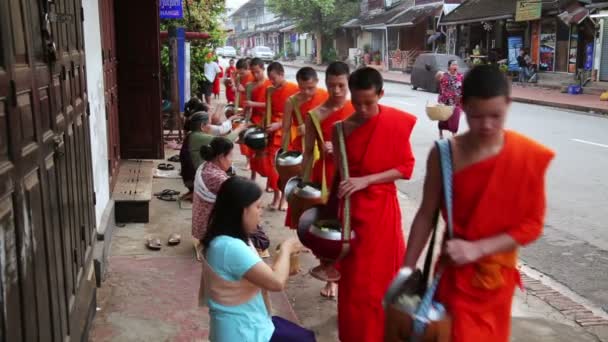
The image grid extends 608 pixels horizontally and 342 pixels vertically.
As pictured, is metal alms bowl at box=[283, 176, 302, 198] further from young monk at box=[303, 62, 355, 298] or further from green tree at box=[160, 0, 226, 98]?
green tree at box=[160, 0, 226, 98]

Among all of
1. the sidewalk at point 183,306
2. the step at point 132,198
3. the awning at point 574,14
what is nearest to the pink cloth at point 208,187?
the sidewalk at point 183,306

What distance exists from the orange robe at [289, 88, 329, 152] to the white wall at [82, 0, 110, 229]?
1654 mm

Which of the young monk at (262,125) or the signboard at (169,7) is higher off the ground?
the signboard at (169,7)

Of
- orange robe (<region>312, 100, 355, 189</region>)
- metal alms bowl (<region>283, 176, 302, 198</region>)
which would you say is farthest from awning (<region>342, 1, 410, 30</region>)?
metal alms bowl (<region>283, 176, 302, 198</region>)

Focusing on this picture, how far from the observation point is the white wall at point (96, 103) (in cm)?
526

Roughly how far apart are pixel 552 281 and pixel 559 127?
31.0ft

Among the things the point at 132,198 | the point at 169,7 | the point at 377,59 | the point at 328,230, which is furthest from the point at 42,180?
the point at 377,59

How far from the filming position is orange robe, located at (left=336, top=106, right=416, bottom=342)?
11.6 feet

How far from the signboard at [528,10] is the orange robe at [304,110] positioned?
19381 mm

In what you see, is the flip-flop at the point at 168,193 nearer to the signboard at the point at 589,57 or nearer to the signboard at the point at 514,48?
the signboard at the point at 589,57

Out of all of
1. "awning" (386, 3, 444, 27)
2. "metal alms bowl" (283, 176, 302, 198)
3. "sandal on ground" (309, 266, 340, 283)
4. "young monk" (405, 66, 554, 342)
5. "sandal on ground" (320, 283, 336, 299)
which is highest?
"awning" (386, 3, 444, 27)

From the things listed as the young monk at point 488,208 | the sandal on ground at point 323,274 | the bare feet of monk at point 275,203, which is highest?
the young monk at point 488,208

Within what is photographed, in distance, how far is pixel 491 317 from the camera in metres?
2.41

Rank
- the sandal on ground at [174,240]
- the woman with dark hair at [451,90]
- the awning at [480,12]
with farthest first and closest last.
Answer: the awning at [480,12], the woman with dark hair at [451,90], the sandal on ground at [174,240]
